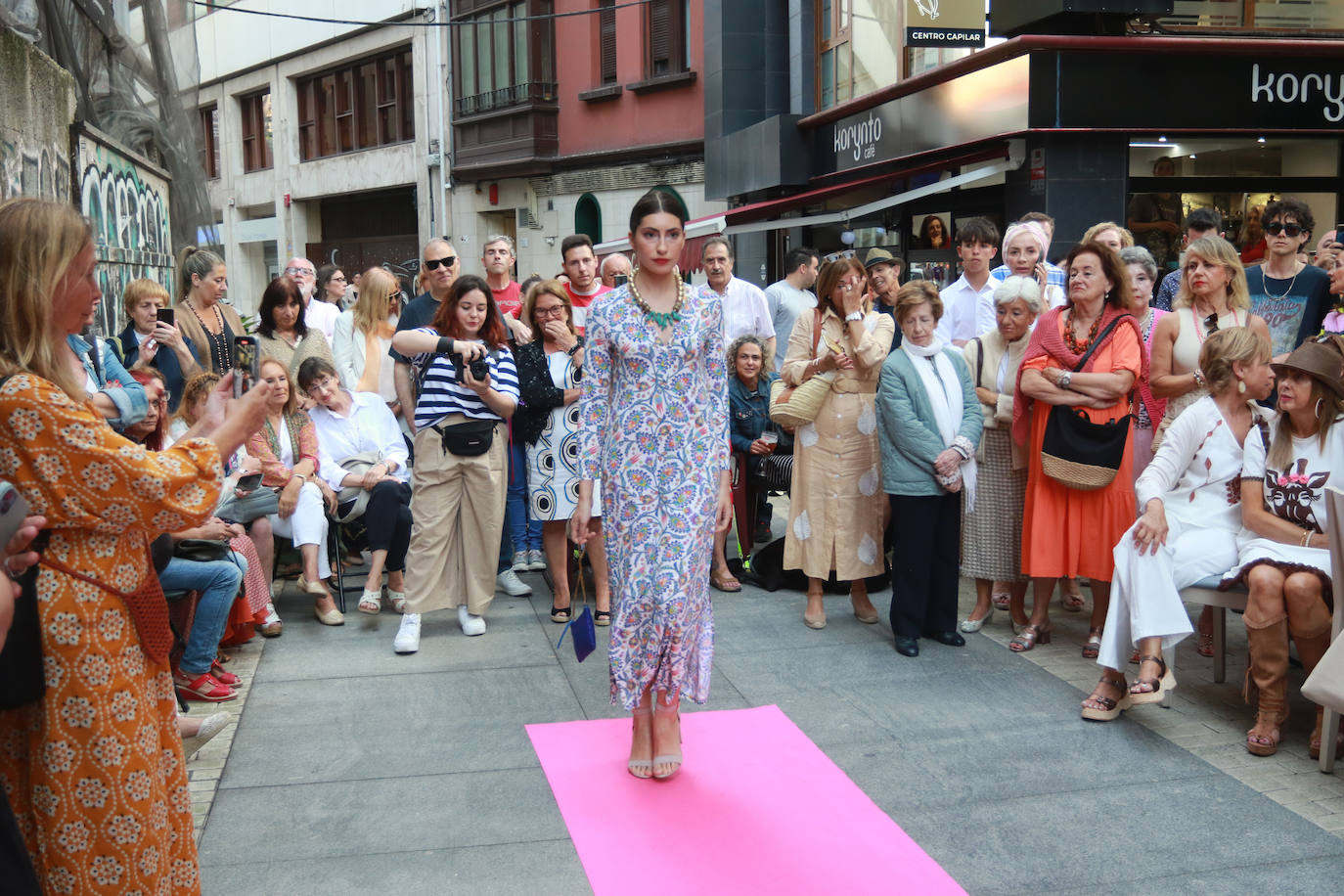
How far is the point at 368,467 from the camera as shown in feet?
23.4

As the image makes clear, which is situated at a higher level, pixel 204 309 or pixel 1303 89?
pixel 1303 89

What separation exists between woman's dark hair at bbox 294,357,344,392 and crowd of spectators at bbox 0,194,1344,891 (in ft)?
0.05

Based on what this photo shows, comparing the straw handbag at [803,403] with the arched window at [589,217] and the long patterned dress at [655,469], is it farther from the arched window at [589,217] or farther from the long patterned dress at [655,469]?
the arched window at [589,217]

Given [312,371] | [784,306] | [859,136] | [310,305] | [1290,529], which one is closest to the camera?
[1290,529]

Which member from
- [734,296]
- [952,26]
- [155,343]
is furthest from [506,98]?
[155,343]

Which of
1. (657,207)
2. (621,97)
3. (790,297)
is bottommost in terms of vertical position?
(790,297)

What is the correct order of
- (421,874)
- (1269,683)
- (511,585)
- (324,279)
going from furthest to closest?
(324,279) < (511,585) < (1269,683) < (421,874)

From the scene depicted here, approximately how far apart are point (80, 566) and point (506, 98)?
23458 millimetres

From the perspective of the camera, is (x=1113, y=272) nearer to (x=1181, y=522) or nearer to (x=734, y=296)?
(x=1181, y=522)

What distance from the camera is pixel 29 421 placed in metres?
2.54

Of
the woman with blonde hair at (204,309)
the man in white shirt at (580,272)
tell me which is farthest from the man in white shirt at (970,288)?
the woman with blonde hair at (204,309)

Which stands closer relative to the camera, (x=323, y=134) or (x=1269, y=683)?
(x=1269, y=683)

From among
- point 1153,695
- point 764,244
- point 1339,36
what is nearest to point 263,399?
point 1153,695

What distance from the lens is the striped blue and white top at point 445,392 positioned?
6254 millimetres
